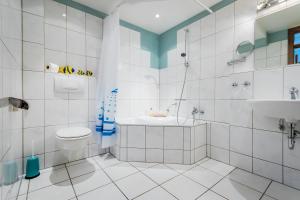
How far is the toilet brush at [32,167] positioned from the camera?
4.99 feet

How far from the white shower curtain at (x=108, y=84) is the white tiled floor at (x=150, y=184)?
44cm

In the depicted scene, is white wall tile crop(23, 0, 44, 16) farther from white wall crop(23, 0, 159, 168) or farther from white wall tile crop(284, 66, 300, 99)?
white wall tile crop(284, 66, 300, 99)

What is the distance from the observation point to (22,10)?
1.62m

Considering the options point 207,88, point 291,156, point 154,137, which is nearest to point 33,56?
point 154,137

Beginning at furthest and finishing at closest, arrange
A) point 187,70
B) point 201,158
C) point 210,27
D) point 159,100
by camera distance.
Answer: point 159,100, point 187,70, point 210,27, point 201,158

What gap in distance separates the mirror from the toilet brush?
2809mm

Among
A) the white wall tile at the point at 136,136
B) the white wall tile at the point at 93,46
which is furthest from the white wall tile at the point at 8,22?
the white wall tile at the point at 136,136

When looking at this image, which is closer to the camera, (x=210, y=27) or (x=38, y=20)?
(x=38, y=20)

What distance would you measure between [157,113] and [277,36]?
6.21 feet

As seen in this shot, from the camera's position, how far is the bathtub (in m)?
1.86

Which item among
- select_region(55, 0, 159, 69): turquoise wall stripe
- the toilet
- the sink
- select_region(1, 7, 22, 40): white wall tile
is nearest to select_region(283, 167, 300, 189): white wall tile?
the sink

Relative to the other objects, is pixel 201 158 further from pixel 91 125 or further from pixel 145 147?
pixel 91 125

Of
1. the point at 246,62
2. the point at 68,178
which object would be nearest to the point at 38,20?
the point at 68,178

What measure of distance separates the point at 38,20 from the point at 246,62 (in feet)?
8.71
